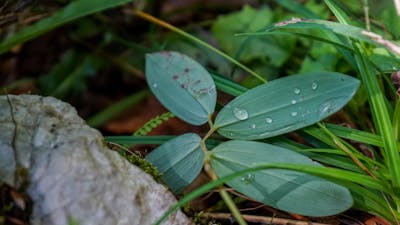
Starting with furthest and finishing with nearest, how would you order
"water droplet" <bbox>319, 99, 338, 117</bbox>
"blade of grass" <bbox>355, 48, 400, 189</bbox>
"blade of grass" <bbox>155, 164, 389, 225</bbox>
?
"water droplet" <bbox>319, 99, 338, 117</bbox> → "blade of grass" <bbox>355, 48, 400, 189</bbox> → "blade of grass" <bbox>155, 164, 389, 225</bbox>

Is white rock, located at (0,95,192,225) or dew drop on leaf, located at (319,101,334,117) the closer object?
white rock, located at (0,95,192,225)

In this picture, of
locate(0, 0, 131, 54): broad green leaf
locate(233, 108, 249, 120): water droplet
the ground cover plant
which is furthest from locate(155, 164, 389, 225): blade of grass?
locate(0, 0, 131, 54): broad green leaf

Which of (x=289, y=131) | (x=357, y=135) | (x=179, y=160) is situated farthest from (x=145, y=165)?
(x=357, y=135)

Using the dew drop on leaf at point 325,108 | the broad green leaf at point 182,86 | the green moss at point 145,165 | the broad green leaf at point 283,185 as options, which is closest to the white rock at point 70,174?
the green moss at point 145,165

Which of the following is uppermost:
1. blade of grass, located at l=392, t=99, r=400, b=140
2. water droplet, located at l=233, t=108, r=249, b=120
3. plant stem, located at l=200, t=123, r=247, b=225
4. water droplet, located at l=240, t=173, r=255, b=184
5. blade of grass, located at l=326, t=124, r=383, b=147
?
blade of grass, located at l=392, t=99, r=400, b=140

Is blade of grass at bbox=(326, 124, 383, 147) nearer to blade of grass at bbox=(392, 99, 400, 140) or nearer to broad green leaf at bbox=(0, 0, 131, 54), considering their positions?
blade of grass at bbox=(392, 99, 400, 140)

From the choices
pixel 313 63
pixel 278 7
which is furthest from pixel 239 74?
pixel 313 63

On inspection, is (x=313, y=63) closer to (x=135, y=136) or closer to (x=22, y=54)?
(x=135, y=136)

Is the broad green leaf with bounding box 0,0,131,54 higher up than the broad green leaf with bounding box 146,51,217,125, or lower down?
higher up
